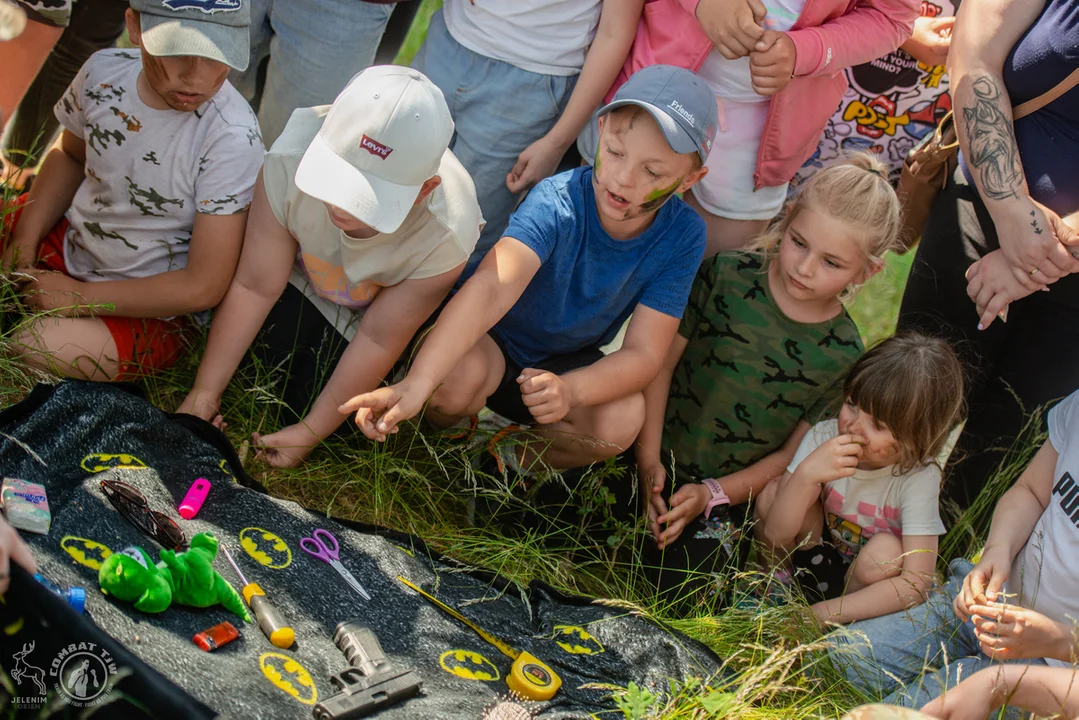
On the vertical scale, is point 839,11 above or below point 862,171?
above

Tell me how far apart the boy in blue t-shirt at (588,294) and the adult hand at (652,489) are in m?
0.18

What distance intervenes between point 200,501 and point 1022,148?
2.44m

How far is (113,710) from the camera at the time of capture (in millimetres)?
1554

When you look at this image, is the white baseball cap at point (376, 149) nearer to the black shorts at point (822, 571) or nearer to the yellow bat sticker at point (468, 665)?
the yellow bat sticker at point (468, 665)

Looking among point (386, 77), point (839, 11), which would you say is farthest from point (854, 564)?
point (386, 77)

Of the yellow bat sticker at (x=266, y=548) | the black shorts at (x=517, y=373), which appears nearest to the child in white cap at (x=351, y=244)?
the black shorts at (x=517, y=373)

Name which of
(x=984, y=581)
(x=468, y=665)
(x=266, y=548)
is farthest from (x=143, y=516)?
(x=984, y=581)

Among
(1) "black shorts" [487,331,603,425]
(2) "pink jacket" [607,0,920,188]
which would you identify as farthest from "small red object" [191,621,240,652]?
(2) "pink jacket" [607,0,920,188]

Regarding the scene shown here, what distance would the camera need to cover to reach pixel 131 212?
2830 millimetres

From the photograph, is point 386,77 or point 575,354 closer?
point 386,77

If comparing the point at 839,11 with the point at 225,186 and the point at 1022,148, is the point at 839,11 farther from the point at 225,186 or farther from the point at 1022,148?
the point at 225,186

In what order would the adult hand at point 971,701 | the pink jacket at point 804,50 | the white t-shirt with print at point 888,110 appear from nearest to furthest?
1. the adult hand at point 971,701
2. the pink jacket at point 804,50
3. the white t-shirt with print at point 888,110

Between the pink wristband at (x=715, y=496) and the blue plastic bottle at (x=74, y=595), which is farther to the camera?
the pink wristband at (x=715, y=496)

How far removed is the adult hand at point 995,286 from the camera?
274 cm
